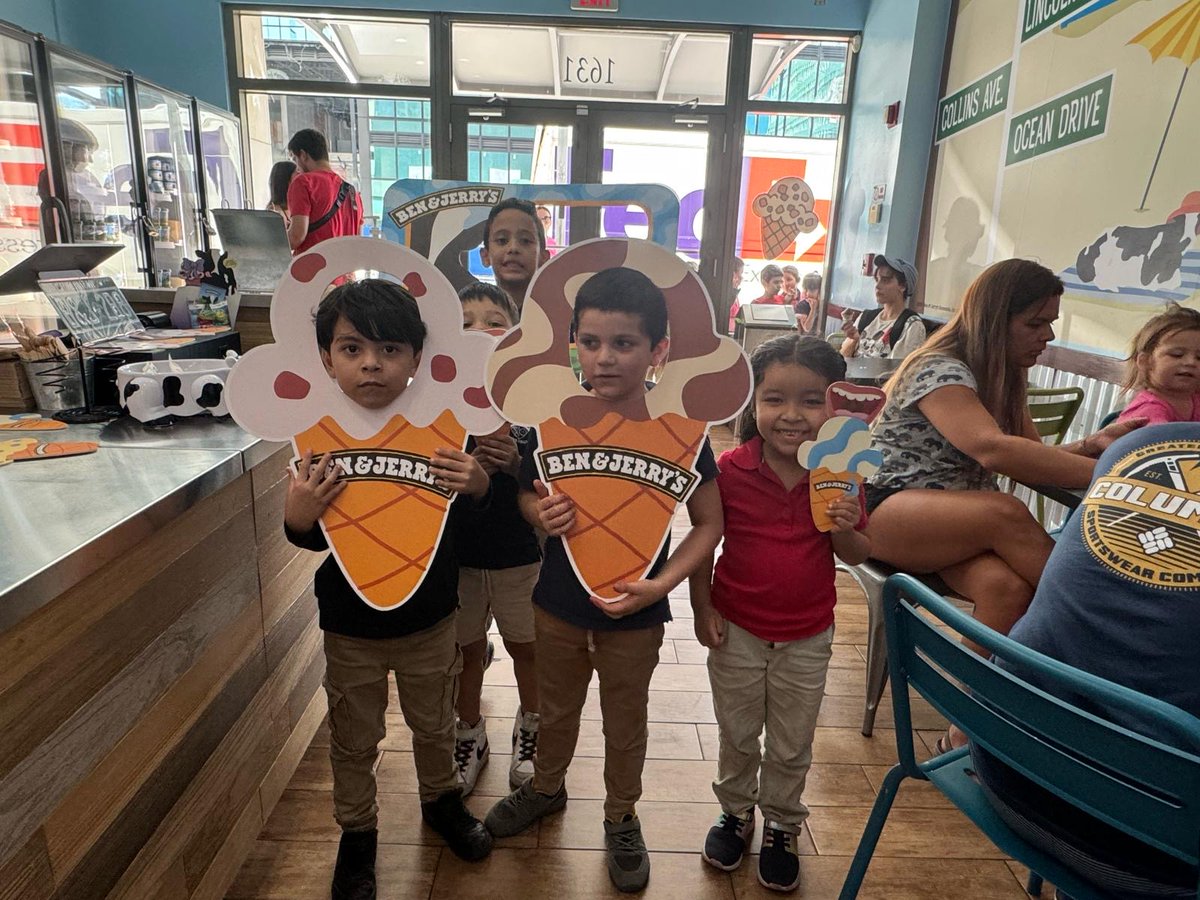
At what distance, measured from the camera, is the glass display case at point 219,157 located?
5.25 meters

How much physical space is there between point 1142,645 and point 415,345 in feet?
3.64

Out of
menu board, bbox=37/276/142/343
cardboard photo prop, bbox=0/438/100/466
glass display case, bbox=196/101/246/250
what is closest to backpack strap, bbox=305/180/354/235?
menu board, bbox=37/276/142/343

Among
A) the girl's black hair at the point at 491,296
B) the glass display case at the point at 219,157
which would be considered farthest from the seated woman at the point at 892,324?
the glass display case at the point at 219,157

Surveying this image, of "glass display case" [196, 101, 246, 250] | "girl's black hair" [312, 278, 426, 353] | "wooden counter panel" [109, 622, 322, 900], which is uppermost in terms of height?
"glass display case" [196, 101, 246, 250]

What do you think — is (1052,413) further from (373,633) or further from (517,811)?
(373,633)

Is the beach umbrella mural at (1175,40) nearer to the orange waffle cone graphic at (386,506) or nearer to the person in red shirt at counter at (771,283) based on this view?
the orange waffle cone graphic at (386,506)

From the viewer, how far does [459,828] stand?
5.03ft

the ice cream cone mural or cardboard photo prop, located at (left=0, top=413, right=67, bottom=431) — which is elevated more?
the ice cream cone mural

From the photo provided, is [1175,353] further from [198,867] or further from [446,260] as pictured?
[198,867]

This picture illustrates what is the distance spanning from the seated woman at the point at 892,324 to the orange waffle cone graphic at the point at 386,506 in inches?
103

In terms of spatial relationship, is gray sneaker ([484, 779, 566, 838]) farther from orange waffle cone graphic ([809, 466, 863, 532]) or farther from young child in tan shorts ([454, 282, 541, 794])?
orange waffle cone graphic ([809, 466, 863, 532])

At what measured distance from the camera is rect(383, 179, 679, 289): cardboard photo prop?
237 centimetres

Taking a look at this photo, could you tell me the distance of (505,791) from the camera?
1.75m

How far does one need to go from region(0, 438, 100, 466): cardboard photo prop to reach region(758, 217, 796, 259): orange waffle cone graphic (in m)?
5.15
